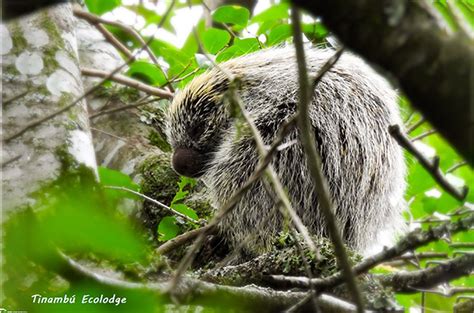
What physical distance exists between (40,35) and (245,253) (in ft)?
4.54

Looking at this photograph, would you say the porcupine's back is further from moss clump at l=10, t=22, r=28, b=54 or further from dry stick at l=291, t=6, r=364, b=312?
dry stick at l=291, t=6, r=364, b=312

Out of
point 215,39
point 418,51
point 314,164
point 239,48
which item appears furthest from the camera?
point 239,48

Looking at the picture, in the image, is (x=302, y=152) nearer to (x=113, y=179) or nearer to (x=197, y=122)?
(x=197, y=122)

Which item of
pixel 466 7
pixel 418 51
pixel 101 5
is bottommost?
pixel 101 5

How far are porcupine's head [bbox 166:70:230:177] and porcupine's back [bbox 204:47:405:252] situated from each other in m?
0.09

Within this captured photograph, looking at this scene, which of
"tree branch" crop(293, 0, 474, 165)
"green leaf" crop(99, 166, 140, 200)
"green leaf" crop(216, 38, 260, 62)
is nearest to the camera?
"tree branch" crop(293, 0, 474, 165)

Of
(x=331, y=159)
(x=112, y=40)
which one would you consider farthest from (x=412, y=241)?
(x=112, y=40)

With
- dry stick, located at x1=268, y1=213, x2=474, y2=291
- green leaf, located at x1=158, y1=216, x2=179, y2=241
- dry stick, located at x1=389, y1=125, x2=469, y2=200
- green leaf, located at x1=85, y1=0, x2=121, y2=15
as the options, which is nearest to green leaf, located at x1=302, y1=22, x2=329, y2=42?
green leaf, located at x1=85, y1=0, x2=121, y2=15

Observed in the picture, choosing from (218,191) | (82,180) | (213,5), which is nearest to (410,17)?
(82,180)

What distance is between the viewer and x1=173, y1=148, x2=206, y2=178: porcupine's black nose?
3340mm

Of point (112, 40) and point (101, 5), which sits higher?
point (101, 5)

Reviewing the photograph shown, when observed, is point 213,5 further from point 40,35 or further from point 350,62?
point 40,35

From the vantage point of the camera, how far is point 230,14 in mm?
3070

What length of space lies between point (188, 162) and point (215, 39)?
63 cm
